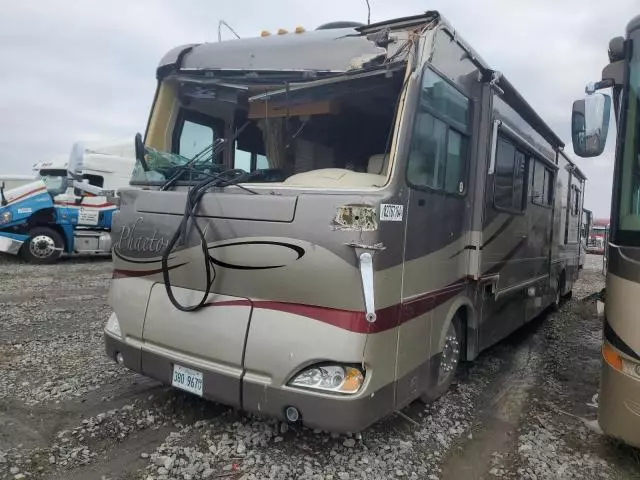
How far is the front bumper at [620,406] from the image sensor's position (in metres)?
3.09

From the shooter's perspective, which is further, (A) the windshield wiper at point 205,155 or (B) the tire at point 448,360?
(B) the tire at point 448,360

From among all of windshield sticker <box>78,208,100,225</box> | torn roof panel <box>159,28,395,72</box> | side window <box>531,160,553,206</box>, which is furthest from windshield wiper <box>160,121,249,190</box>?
windshield sticker <box>78,208,100,225</box>

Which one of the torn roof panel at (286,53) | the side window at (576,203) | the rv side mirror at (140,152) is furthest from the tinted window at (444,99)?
the side window at (576,203)

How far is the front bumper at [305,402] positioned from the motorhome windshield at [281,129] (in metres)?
1.37

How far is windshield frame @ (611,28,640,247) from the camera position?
330 centimetres

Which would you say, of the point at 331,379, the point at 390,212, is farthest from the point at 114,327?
the point at 390,212

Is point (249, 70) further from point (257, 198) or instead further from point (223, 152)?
point (257, 198)

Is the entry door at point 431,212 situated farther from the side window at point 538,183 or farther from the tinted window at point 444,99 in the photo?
the side window at point 538,183

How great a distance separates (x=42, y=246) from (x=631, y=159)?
1338cm

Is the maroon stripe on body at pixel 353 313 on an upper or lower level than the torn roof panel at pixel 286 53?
lower

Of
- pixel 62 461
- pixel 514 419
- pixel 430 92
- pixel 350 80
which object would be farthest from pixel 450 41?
pixel 62 461

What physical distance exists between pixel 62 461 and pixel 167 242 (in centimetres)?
155

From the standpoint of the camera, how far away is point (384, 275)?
10.4ft

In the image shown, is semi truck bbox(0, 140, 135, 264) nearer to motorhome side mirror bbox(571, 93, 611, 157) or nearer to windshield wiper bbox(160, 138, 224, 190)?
windshield wiper bbox(160, 138, 224, 190)
